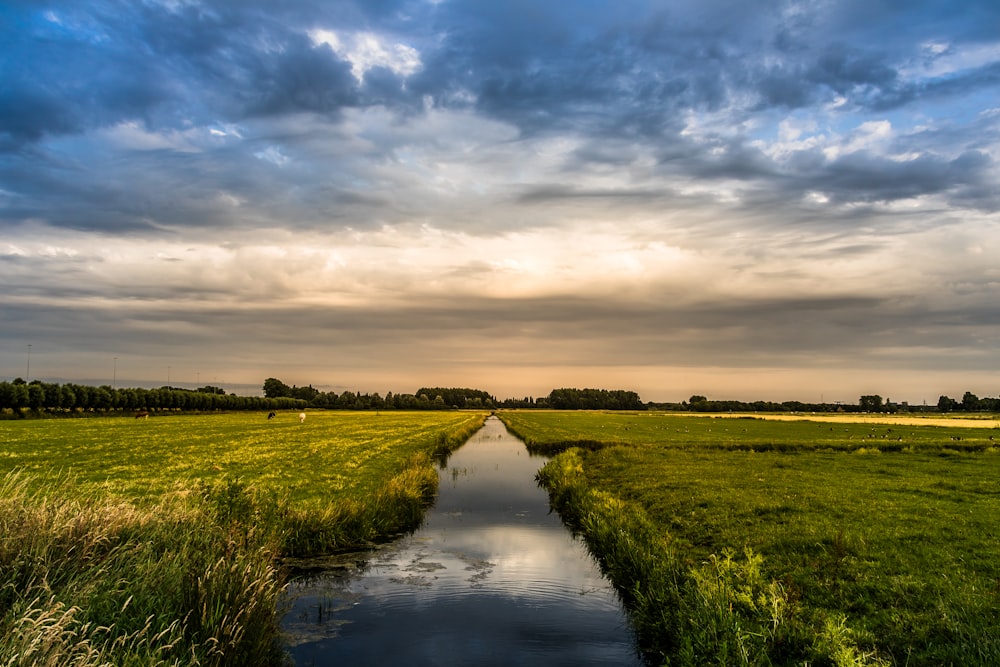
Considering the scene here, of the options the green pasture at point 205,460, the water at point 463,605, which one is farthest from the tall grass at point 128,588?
the green pasture at point 205,460

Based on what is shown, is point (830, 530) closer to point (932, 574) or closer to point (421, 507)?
point (932, 574)

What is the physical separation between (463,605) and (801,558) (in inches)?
375

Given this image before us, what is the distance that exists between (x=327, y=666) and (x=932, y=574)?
47.7 ft

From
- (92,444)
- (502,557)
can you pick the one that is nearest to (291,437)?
(92,444)

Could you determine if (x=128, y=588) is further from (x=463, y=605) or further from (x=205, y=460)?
(x=205, y=460)

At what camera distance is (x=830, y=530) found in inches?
768

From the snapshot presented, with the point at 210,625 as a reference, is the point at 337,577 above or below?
below

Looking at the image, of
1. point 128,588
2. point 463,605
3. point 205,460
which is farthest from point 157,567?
point 205,460

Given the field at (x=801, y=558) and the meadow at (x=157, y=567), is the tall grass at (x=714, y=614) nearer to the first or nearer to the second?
the field at (x=801, y=558)

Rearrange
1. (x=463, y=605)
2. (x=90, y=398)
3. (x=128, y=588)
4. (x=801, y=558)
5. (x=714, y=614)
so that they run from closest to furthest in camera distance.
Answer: (x=128, y=588) → (x=714, y=614) → (x=463, y=605) → (x=801, y=558) → (x=90, y=398)

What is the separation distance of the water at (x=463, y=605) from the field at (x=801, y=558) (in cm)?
115

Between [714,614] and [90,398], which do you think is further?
[90,398]

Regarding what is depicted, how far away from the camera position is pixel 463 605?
1538 cm

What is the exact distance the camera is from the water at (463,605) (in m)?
12.6
